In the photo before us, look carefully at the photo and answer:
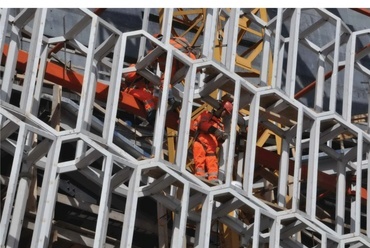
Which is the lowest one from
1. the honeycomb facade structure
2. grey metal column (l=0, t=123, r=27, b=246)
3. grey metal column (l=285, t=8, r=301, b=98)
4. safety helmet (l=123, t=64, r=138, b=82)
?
grey metal column (l=0, t=123, r=27, b=246)

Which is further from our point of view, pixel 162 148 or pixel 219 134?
pixel 219 134

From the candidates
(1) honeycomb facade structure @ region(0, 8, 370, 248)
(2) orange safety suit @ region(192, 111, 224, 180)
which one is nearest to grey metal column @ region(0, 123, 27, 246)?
(1) honeycomb facade structure @ region(0, 8, 370, 248)

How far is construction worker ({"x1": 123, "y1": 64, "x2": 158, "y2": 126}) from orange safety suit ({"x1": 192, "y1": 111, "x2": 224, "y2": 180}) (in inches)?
36.1

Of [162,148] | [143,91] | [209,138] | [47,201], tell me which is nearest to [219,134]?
[209,138]

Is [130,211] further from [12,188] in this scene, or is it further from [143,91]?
[143,91]

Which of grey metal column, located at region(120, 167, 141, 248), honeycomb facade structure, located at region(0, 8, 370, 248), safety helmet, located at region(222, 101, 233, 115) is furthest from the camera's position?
safety helmet, located at region(222, 101, 233, 115)

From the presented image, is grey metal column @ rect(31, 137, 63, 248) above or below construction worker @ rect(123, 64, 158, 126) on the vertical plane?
below

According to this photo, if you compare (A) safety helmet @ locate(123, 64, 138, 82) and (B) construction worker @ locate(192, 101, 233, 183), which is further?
→ (A) safety helmet @ locate(123, 64, 138, 82)

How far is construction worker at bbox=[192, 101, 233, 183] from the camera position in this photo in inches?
982

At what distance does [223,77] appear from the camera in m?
24.5

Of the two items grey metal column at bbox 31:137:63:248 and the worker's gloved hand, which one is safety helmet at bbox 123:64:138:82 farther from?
grey metal column at bbox 31:137:63:248

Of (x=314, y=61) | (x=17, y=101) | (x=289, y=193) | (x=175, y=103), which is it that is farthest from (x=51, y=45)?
(x=314, y=61)

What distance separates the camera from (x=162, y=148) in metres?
24.0

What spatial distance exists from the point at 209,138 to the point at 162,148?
152 centimetres
